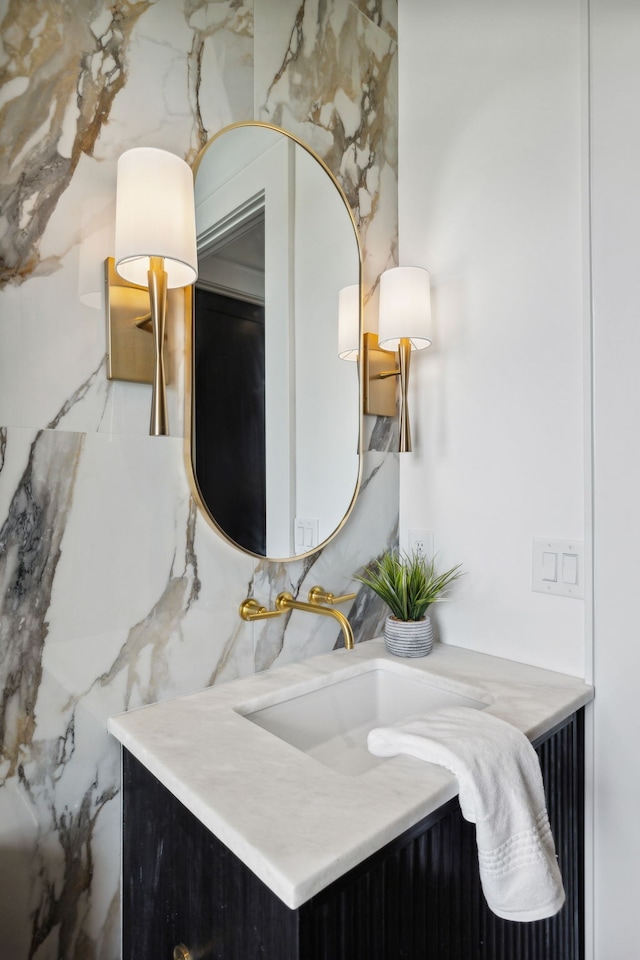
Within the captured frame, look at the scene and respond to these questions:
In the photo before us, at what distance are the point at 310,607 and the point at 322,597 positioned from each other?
3.6 inches

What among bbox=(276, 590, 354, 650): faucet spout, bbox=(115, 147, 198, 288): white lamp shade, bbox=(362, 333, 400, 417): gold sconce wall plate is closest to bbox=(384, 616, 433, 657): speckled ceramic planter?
bbox=(276, 590, 354, 650): faucet spout

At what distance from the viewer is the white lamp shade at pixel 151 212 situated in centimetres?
87

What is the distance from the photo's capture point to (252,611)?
112 centimetres

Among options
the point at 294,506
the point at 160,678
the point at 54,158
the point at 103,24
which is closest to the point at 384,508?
the point at 294,506

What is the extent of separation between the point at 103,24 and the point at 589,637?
4.72ft

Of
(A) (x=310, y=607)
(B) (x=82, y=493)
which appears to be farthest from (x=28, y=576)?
(A) (x=310, y=607)

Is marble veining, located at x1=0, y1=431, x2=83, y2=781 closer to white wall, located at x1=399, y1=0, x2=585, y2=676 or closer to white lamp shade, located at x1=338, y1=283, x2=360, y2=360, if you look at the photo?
white lamp shade, located at x1=338, y1=283, x2=360, y2=360

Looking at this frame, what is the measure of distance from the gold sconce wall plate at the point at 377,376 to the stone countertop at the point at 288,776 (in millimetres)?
654

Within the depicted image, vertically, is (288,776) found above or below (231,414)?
below

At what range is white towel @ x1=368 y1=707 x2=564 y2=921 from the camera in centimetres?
71

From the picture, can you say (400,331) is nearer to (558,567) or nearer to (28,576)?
(558,567)

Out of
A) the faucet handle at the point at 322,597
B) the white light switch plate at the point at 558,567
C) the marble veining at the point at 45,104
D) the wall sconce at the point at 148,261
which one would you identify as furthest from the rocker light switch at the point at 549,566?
the marble veining at the point at 45,104

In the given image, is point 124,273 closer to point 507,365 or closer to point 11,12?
point 11,12

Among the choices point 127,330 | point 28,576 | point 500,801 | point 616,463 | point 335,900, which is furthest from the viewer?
point 616,463
